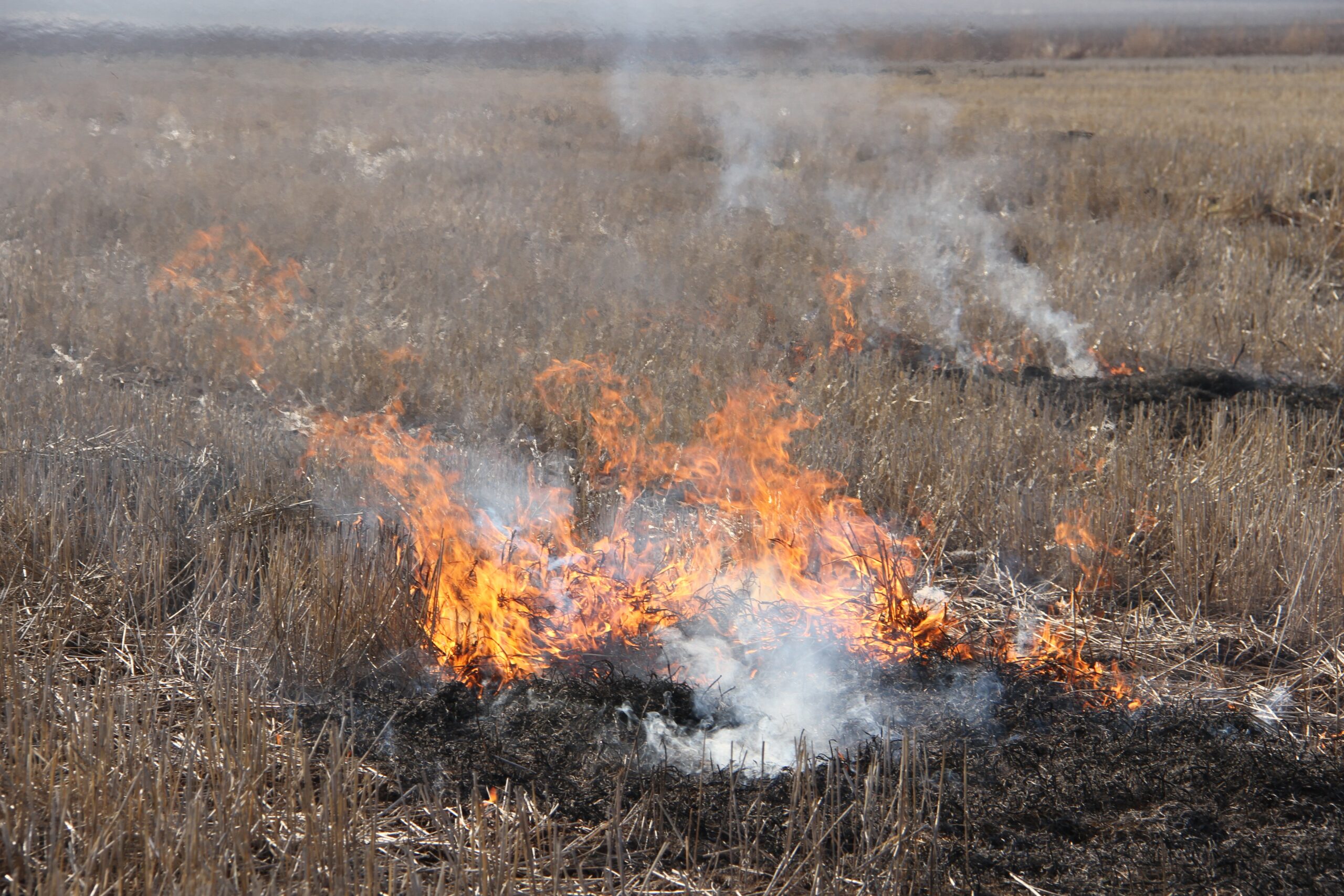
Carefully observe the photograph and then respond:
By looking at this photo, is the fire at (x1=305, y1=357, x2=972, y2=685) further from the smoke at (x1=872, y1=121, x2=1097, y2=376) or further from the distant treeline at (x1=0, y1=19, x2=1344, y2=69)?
the smoke at (x1=872, y1=121, x2=1097, y2=376)

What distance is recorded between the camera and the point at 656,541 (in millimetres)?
4809

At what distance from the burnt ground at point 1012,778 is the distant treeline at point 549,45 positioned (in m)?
5.03

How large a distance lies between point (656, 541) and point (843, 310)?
4.66m

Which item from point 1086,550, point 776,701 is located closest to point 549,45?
point 1086,550

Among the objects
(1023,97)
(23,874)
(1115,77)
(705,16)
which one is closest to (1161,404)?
(705,16)

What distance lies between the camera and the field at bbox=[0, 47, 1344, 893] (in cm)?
281

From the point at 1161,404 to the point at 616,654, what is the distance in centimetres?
450

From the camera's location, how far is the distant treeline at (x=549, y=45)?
736cm

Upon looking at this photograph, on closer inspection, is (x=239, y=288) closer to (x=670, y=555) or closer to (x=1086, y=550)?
(x=670, y=555)

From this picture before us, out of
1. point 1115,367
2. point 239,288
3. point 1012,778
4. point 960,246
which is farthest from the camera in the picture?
point 960,246

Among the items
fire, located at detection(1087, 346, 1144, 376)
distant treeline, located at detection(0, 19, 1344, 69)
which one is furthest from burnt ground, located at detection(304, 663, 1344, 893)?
distant treeline, located at detection(0, 19, 1344, 69)

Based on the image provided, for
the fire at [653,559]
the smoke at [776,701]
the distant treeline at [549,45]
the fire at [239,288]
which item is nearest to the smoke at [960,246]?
the distant treeline at [549,45]

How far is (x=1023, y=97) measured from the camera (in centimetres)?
2002

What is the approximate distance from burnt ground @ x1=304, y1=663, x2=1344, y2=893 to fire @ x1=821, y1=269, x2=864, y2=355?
486 centimetres
